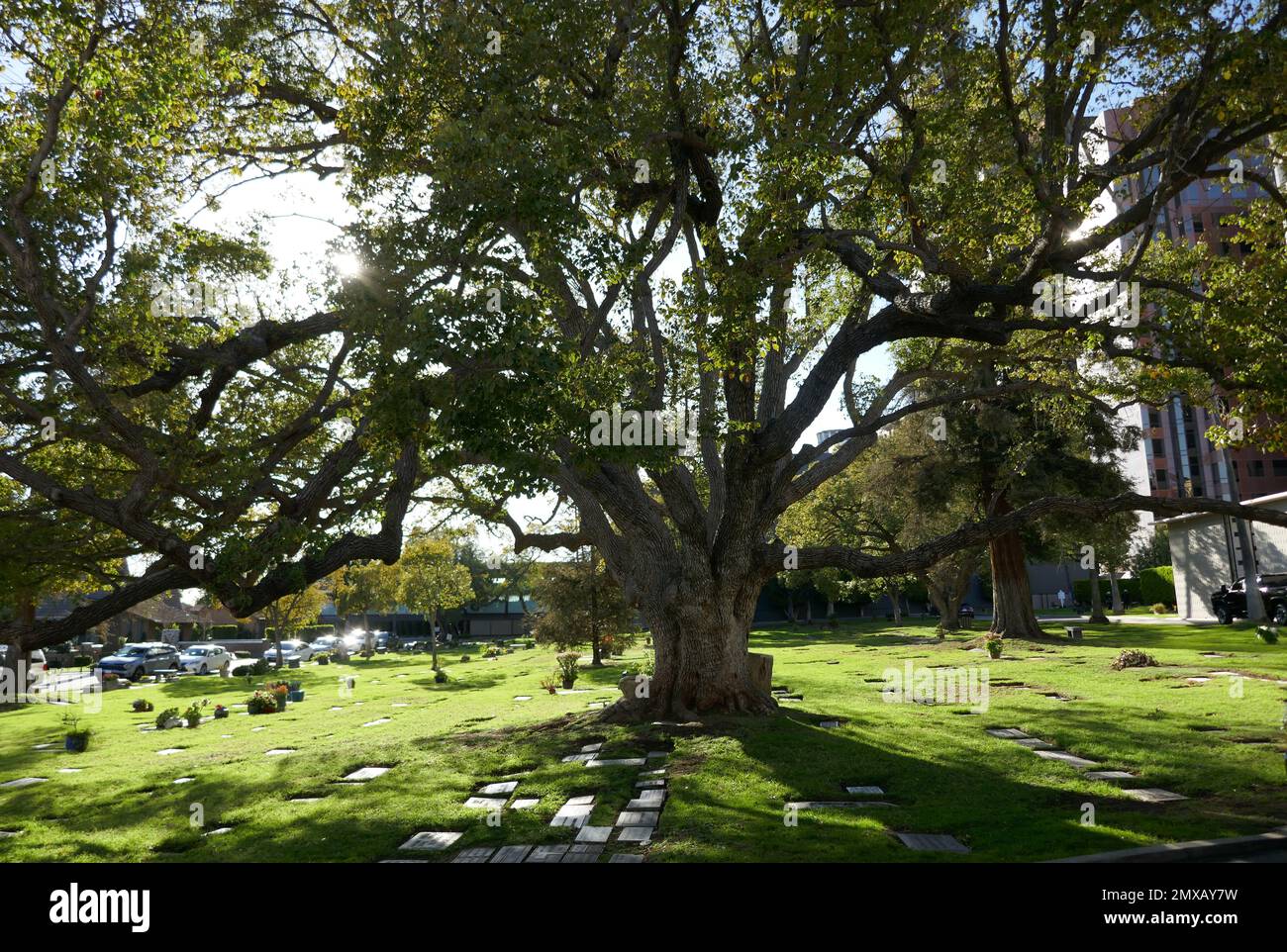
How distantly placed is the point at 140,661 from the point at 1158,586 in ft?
173

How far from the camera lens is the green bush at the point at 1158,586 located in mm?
45094

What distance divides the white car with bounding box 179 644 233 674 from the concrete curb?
3770cm

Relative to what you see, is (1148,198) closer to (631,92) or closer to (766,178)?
(766,178)

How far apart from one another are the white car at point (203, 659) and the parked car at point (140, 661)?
1.34 feet

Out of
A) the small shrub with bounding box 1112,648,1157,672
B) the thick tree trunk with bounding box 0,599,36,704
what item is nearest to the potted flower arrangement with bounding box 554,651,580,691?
the small shrub with bounding box 1112,648,1157,672

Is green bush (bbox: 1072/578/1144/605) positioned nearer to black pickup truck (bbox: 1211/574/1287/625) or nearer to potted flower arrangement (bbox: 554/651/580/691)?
black pickup truck (bbox: 1211/574/1287/625)

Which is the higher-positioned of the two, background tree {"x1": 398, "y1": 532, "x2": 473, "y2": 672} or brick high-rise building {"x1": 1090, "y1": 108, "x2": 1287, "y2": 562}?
brick high-rise building {"x1": 1090, "y1": 108, "x2": 1287, "y2": 562}

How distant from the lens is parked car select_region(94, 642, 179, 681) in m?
30.8

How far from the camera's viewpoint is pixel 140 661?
3212cm

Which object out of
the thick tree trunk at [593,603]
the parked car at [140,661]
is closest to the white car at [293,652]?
the parked car at [140,661]

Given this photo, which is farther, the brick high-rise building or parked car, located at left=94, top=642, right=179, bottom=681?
the brick high-rise building

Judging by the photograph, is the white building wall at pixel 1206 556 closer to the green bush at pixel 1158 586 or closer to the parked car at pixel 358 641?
the green bush at pixel 1158 586

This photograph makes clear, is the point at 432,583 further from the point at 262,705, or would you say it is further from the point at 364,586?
the point at 262,705
